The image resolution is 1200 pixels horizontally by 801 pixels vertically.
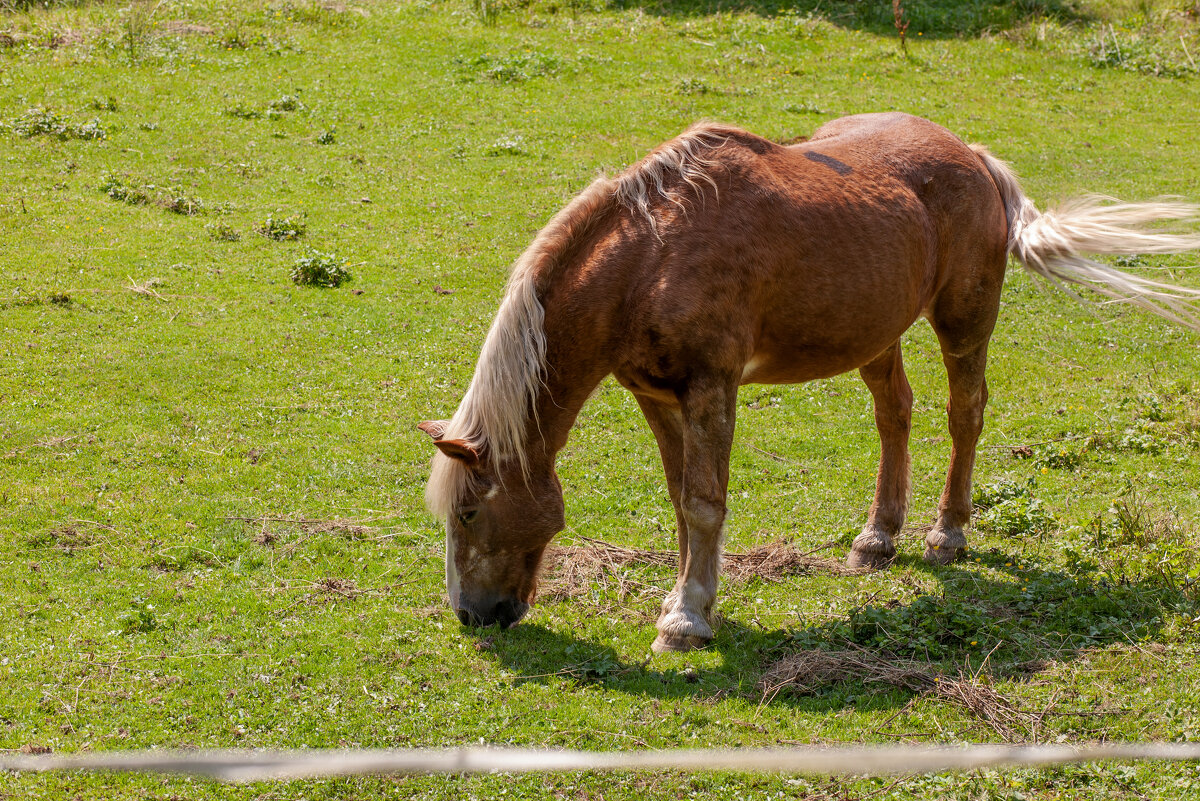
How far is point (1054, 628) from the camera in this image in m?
5.92

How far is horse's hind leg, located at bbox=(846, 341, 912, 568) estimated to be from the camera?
23.4 ft

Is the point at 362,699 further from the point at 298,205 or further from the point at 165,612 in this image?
the point at 298,205

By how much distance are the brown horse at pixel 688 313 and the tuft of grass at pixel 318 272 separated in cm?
636

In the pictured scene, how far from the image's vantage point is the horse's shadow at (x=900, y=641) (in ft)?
17.8

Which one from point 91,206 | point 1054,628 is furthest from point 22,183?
point 1054,628

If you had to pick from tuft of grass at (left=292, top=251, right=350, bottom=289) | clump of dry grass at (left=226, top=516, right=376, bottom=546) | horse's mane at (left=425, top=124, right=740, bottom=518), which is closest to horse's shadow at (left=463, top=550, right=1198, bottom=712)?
horse's mane at (left=425, top=124, right=740, bottom=518)

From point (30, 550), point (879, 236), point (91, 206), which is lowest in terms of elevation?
point (30, 550)

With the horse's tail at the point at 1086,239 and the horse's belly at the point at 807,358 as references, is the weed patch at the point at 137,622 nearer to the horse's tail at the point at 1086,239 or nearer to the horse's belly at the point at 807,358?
the horse's belly at the point at 807,358

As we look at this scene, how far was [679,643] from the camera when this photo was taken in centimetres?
580

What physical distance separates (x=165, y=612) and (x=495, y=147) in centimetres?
1064

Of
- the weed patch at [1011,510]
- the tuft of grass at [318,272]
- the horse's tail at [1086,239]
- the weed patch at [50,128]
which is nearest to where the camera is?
the horse's tail at [1086,239]

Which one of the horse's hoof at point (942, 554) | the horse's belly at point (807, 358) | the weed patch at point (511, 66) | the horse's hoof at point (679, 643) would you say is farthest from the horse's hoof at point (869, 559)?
the weed patch at point (511, 66)

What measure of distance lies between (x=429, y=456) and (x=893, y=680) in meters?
4.51

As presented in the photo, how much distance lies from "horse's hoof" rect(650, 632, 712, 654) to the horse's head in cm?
82
